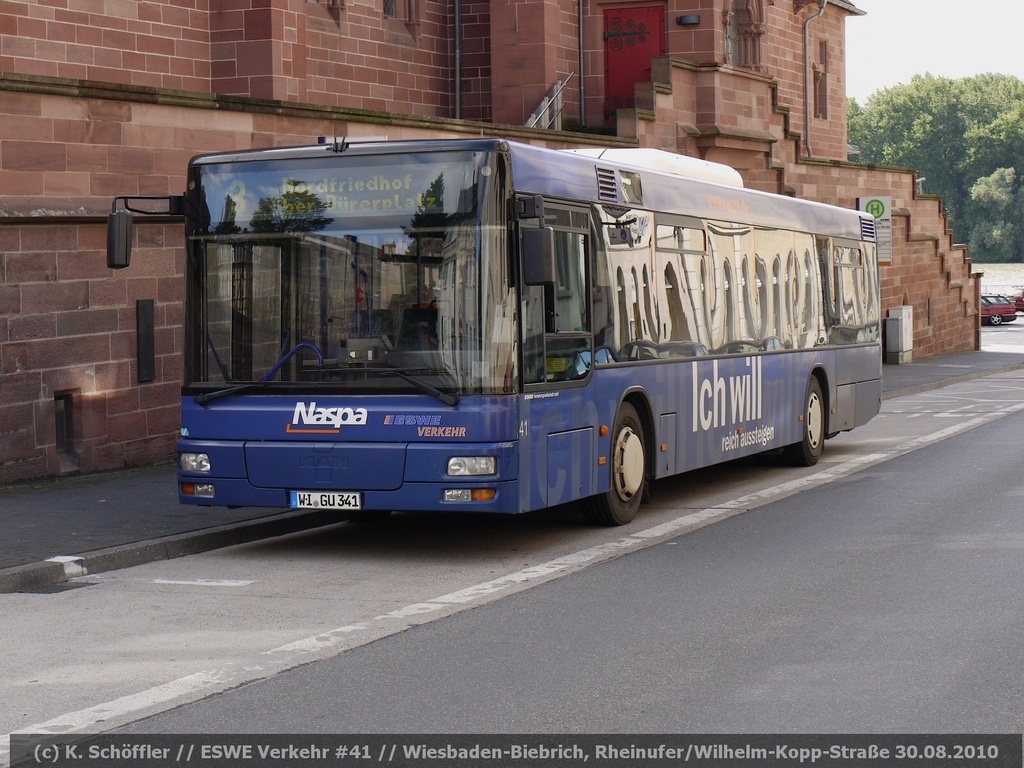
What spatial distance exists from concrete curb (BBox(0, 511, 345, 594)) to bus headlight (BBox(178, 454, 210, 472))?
1.76 ft

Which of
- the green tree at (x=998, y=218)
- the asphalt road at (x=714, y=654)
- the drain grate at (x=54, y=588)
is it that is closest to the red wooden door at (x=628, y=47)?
the asphalt road at (x=714, y=654)

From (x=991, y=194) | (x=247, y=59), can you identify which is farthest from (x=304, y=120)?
(x=991, y=194)

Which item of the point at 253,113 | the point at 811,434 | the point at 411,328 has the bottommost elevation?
the point at 811,434

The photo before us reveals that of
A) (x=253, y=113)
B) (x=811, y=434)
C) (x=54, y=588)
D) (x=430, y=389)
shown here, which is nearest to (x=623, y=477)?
(x=430, y=389)

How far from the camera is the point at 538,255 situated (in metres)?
9.87

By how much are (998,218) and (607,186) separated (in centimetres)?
12388

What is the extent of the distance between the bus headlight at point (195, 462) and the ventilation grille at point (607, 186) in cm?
328

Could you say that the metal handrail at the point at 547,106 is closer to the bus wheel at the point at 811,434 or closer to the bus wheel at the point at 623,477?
the bus wheel at the point at 811,434

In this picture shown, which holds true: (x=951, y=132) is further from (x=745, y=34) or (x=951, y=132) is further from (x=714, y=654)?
(x=714, y=654)

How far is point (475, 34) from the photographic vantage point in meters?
28.5

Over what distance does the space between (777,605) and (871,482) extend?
6.42 metres

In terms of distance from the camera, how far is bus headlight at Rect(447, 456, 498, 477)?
9984 millimetres

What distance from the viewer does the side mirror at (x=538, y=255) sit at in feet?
32.3

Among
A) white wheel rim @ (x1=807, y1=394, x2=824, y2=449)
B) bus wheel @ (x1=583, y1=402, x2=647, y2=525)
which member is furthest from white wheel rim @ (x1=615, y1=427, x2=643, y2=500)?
white wheel rim @ (x1=807, y1=394, x2=824, y2=449)
